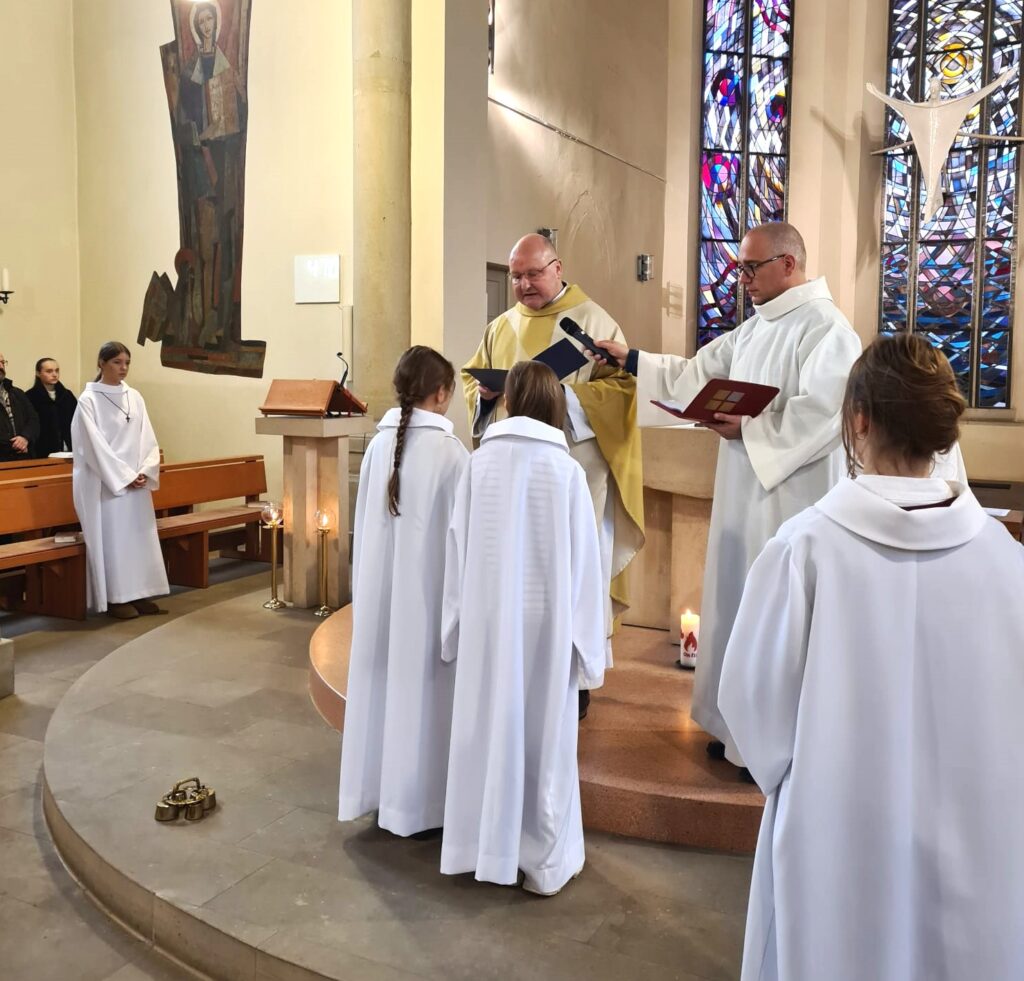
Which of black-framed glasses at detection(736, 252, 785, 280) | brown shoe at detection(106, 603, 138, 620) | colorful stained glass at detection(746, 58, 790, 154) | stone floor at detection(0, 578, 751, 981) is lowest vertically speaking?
brown shoe at detection(106, 603, 138, 620)

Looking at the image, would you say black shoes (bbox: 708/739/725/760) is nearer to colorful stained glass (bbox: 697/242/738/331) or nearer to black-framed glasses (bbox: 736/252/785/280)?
black-framed glasses (bbox: 736/252/785/280)

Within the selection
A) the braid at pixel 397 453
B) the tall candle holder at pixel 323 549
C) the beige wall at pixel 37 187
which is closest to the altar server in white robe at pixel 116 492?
the tall candle holder at pixel 323 549

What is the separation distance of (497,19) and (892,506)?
8.51 metres

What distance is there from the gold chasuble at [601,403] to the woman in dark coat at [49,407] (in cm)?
530

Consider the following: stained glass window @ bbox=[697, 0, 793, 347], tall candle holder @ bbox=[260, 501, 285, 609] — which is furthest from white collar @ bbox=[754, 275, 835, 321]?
stained glass window @ bbox=[697, 0, 793, 347]

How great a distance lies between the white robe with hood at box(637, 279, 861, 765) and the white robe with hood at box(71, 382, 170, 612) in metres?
4.40

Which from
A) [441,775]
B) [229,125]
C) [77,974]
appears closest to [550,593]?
[441,775]

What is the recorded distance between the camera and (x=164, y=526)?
24.1 feet

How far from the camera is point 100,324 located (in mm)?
9750

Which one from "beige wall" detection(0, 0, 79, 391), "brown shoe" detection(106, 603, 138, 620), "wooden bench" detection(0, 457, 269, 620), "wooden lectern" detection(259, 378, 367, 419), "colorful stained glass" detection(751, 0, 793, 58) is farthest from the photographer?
"colorful stained glass" detection(751, 0, 793, 58)

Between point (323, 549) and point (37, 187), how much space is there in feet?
17.8

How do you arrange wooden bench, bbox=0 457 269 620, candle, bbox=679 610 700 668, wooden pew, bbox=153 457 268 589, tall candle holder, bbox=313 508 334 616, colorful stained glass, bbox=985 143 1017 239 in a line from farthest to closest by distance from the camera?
1. colorful stained glass, bbox=985 143 1017 239
2. wooden pew, bbox=153 457 268 589
3. wooden bench, bbox=0 457 269 620
4. tall candle holder, bbox=313 508 334 616
5. candle, bbox=679 610 700 668

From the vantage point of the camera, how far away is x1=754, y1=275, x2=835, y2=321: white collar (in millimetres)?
3391

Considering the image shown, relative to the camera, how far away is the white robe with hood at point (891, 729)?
5.33 ft
